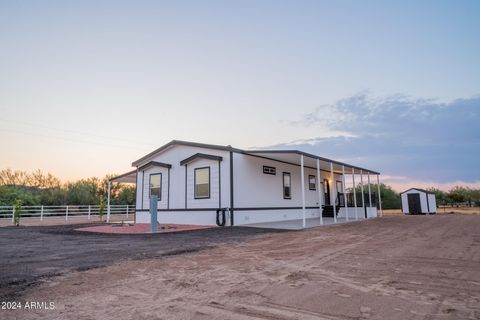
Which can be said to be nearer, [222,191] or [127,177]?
[222,191]

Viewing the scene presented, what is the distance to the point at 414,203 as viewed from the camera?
2445cm

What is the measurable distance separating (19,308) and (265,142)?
62.9 ft

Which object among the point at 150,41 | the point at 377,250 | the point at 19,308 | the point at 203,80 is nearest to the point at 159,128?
the point at 203,80

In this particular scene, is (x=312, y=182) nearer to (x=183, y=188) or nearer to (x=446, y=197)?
(x=183, y=188)

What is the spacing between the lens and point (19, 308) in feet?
9.59

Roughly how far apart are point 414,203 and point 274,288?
25.2 m

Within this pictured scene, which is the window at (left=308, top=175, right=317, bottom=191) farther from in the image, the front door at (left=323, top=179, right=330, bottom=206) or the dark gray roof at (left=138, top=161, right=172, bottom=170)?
the dark gray roof at (left=138, top=161, right=172, bottom=170)

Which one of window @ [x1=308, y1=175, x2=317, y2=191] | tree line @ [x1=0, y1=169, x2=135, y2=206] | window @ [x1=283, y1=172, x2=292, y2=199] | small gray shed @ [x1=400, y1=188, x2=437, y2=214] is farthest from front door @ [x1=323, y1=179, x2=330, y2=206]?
tree line @ [x1=0, y1=169, x2=135, y2=206]

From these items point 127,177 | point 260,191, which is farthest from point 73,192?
point 260,191

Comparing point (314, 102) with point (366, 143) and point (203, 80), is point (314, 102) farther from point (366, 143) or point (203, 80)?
point (366, 143)

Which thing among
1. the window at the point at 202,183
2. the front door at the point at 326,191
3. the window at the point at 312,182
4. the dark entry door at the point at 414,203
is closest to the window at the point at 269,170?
the window at the point at 202,183

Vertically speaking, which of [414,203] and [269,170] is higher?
[269,170]

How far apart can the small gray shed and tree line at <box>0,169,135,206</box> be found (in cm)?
2553

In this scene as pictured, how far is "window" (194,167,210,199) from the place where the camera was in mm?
14594
